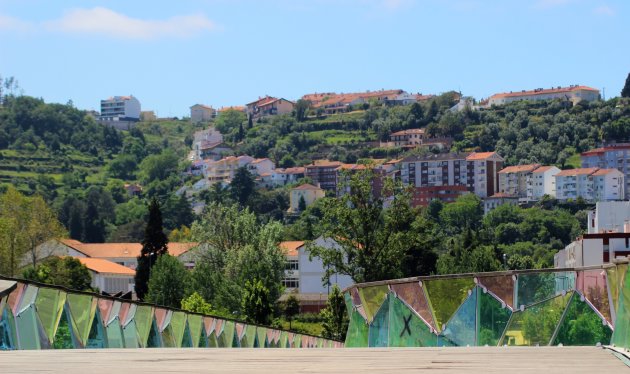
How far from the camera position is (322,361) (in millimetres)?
10820

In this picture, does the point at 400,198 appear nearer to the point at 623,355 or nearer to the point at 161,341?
the point at 161,341

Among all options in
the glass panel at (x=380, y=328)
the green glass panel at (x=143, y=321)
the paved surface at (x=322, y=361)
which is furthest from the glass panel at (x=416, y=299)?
the paved surface at (x=322, y=361)

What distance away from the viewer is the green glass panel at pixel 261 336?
2662cm

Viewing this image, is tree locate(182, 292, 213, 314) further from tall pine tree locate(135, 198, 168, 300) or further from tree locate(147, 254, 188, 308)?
tall pine tree locate(135, 198, 168, 300)

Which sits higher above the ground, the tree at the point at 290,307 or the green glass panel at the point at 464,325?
the green glass panel at the point at 464,325

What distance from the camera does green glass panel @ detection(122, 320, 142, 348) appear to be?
54.1 ft

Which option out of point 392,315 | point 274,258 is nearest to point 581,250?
point 274,258

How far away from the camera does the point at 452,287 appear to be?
16.4m

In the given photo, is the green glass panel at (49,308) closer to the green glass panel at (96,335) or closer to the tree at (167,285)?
the green glass panel at (96,335)

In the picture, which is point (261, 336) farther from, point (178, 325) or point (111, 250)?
point (111, 250)

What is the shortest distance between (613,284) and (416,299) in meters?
3.88

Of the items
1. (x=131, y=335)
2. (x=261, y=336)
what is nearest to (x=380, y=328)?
(x=131, y=335)

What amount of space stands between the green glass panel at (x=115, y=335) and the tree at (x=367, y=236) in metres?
55.9

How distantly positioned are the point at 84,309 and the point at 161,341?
2.84m
